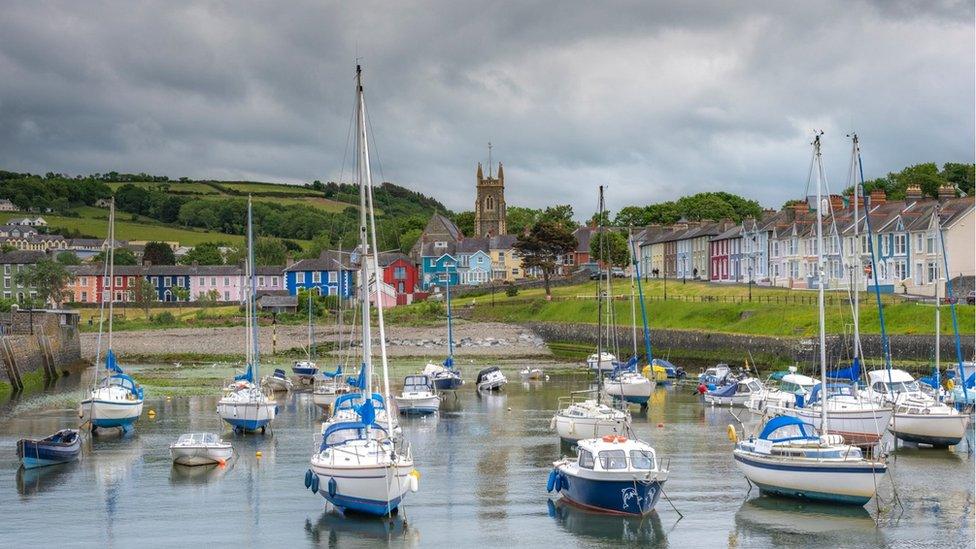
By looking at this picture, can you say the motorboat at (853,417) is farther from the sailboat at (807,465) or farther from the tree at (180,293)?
the tree at (180,293)

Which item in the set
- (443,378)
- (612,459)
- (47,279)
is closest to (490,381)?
(443,378)

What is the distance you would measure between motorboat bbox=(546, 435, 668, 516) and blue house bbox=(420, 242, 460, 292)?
387ft

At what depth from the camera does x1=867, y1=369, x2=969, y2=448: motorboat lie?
145ft

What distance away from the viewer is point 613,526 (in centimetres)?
3197

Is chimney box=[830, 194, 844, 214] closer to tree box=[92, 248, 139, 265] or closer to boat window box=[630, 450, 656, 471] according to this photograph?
boat window box=[630, 450, 656, 471]

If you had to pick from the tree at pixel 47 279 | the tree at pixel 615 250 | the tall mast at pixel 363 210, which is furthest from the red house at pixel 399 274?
the tall mast at pixel 363 210

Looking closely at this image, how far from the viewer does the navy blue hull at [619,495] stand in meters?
32.0

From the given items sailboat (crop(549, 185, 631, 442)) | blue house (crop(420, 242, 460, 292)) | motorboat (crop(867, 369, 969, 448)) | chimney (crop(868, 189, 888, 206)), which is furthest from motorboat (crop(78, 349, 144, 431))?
blue house (crop(420, 242, 460, 292))

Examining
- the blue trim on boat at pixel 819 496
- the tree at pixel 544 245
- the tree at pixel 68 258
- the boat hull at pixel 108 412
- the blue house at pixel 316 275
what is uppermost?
the tree at pixel 68 258

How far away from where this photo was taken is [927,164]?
155 metres

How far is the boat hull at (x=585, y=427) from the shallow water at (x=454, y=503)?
0.80 m

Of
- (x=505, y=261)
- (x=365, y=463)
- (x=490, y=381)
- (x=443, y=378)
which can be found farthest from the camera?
(x=505, y=261)

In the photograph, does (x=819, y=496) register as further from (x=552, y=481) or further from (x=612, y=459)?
(x=552, y=481)

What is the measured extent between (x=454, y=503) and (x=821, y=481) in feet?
36.2
